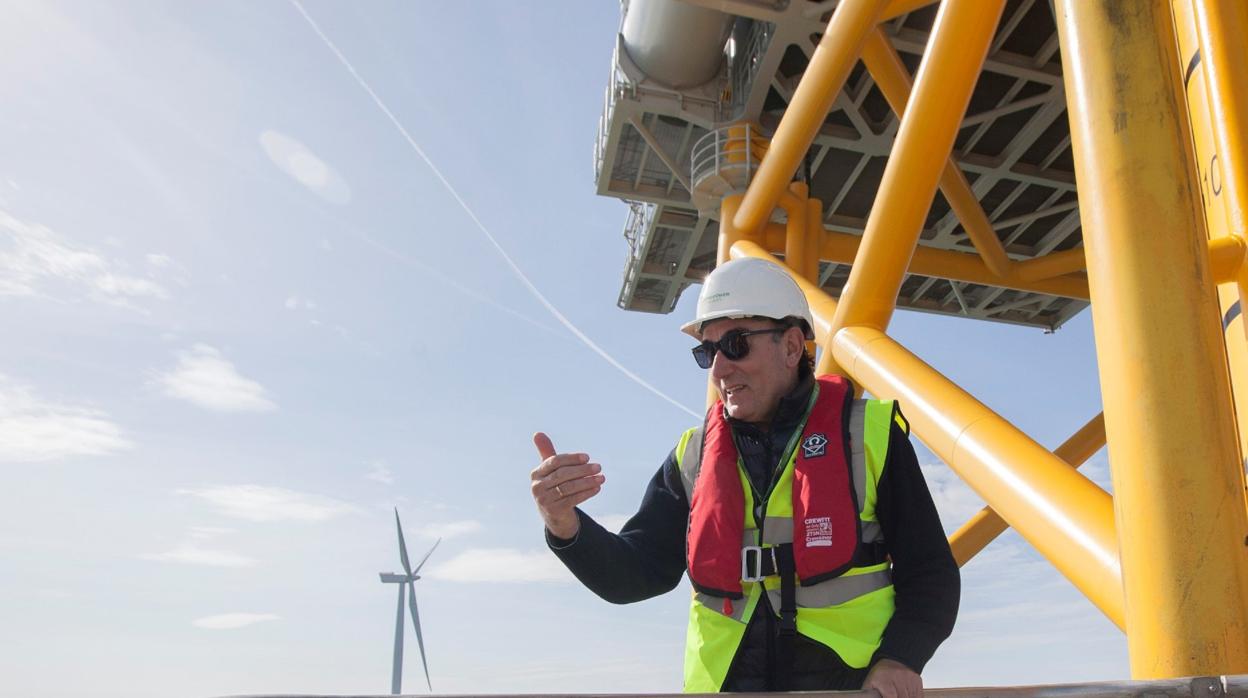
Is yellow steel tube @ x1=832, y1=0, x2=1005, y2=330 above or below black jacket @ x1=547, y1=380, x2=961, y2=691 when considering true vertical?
above

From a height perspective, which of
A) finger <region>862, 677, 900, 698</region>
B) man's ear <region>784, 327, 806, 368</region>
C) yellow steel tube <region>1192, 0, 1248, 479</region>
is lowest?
finger <region>862, 677, 900, 698</region>

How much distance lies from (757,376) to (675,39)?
8709mm

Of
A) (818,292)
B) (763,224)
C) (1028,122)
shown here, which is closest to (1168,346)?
(818,292)

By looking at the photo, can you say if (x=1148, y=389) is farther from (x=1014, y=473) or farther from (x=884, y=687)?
(x=884, y=687)

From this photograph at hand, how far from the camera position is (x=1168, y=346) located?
298 cm

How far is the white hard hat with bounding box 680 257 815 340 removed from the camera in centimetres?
362

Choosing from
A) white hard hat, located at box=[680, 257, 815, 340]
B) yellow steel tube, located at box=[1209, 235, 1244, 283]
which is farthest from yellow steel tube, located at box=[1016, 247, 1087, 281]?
white hard hat, located at box=[680, 257, 815, 340]

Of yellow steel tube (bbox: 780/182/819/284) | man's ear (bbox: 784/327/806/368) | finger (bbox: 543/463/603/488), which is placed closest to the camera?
finger (bbox: 543/463/603/488)

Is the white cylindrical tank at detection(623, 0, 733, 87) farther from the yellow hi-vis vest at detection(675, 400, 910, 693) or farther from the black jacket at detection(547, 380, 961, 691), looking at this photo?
the yellow hi-vis vest at detection(675, 400, 910, 693)

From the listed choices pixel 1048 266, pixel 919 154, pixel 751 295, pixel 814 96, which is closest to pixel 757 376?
pixel 751 295

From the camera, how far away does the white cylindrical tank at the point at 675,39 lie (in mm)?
10969

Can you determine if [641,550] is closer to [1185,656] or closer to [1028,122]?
[1185,656]

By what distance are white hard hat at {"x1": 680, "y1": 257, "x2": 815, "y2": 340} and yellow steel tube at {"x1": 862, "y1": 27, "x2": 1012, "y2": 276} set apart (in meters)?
5.28

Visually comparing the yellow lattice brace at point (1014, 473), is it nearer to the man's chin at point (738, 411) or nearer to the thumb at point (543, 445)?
the man's chin at point (738, 411)
